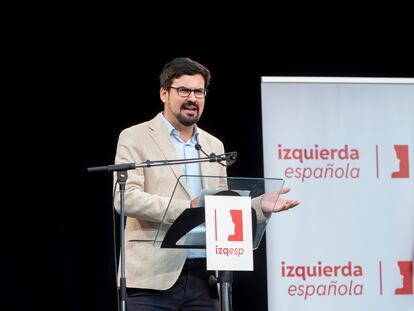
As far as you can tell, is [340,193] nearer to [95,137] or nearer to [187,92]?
[95,137]

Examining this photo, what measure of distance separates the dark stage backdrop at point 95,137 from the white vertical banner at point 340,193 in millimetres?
352

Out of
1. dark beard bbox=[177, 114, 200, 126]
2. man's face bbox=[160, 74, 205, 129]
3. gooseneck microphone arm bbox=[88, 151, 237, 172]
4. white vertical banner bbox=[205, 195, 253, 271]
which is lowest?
white vertical banner bbox=[205, 195, 253, 271]

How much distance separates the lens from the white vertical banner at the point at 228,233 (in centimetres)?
303

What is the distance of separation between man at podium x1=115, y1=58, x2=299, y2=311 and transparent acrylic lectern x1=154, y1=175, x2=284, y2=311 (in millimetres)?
60

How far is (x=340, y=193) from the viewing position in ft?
16.4

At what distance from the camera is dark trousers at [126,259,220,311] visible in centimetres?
346

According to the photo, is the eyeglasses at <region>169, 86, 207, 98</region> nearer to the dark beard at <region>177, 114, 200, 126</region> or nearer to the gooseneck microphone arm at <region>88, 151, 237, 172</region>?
the dark beard at <region>177, 114, 200, 126</region>

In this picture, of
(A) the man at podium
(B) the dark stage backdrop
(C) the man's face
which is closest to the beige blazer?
(A) the man at podium

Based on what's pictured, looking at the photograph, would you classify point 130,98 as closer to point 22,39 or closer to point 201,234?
point 22,39

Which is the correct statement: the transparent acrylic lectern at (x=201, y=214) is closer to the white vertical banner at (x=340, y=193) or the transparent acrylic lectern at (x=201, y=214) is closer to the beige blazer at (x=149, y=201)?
the beige blazer at (x=149, y=201)

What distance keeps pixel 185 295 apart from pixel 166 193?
1.39ft

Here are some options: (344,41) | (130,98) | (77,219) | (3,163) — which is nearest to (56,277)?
(77,219)

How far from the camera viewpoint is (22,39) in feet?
16.7

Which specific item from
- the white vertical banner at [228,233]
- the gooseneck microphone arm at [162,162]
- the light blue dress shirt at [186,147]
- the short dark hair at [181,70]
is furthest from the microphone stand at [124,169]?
the short dark hair at [181,70]
